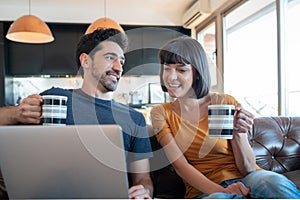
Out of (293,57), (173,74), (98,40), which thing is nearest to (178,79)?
(173,74)

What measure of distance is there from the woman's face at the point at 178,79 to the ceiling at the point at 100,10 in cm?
361

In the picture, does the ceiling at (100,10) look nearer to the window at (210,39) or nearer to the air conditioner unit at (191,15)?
the air conditioner unit at (191,15)

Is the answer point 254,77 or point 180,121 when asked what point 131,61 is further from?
point 180,121

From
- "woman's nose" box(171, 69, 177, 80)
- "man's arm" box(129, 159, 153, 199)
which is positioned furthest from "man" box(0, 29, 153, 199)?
"woman's nose" box(171, 69, 177, 80)

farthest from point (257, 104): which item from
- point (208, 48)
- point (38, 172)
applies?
point (38, 172)

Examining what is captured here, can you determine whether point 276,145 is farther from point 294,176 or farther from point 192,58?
point 192,58

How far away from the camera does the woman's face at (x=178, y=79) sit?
1.46m

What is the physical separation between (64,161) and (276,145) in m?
1.43

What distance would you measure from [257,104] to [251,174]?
2.69 metres

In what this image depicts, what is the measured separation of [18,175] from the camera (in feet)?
2.48

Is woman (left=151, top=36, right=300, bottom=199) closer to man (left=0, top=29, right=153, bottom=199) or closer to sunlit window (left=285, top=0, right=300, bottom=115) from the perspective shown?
man (left=0, top=29, right=153, bottom=199)

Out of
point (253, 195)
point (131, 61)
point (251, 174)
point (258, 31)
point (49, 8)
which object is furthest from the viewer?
point (131, 61)

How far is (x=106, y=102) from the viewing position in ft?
4.90

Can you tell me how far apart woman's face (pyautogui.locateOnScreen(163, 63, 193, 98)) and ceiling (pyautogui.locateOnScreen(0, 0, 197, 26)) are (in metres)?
3.61
